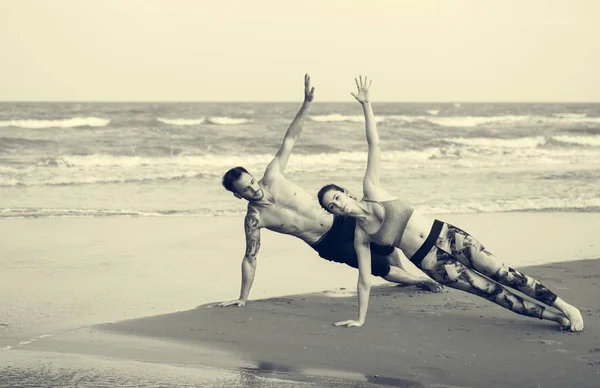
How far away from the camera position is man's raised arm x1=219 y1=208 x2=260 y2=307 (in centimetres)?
698

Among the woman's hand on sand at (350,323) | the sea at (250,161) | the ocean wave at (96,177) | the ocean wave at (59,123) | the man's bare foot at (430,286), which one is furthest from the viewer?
the ocean wave at (59,123)

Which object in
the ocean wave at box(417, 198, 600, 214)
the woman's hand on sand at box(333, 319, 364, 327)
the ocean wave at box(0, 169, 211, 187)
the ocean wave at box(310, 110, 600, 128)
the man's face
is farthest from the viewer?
the ocean wave at box(310, 110, 600, 128)

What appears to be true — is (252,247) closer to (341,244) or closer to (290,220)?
(290,220)

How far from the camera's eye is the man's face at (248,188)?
668cm

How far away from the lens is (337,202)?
19.4 feet

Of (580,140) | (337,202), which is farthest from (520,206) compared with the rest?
(580,140)

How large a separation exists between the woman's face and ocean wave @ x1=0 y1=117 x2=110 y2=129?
3298 centimetres

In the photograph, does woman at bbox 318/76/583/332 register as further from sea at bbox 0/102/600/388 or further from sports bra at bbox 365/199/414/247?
sea at bbox 0/102/600/388

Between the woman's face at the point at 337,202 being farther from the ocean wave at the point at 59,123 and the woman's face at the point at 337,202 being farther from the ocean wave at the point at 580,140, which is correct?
the ocean wave at the point at 59,123

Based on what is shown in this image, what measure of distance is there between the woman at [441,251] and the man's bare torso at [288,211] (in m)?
1.00

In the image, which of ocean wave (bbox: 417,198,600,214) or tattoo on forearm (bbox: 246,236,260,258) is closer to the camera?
tattoo on forearm (bbox: 246,236,260,258)

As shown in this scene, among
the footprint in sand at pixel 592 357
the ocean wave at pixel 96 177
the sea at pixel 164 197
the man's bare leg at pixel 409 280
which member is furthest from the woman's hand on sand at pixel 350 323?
the ocean wave at pixel 96 177

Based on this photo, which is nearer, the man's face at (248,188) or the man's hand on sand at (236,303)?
the man's face at (248,188)

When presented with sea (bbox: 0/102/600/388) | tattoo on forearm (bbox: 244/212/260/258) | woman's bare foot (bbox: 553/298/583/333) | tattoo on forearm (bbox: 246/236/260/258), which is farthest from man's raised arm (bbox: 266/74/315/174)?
woman's bare foot (bbox: 553/298/583/333)
